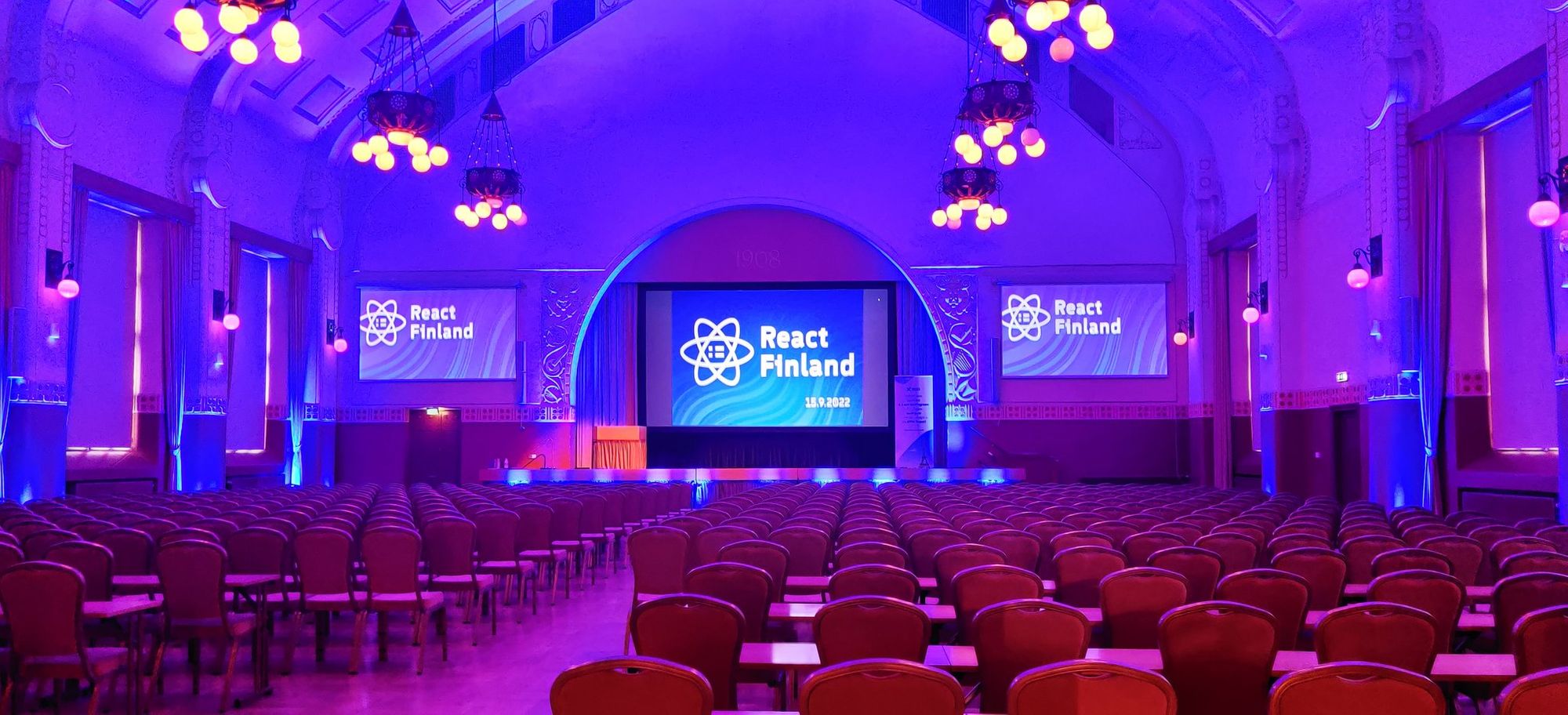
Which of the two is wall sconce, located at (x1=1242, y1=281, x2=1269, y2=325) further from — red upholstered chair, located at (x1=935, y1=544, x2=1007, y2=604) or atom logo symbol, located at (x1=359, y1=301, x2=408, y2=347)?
atom logo symbol, located at (x1=359, y1=301, x2=408, y2=347)

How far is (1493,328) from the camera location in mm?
13602

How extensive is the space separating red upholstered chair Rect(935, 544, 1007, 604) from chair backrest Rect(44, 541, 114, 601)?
15.3 feet

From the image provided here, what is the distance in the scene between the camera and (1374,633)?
473 cm

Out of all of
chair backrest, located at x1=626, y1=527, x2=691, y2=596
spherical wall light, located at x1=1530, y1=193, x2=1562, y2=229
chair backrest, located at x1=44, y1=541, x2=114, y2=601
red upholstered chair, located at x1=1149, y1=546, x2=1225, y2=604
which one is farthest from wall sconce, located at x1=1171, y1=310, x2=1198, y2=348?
chair backrest, located at x1=44, y1=541, x2=114, y2=601

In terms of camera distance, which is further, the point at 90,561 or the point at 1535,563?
the point at 90,561

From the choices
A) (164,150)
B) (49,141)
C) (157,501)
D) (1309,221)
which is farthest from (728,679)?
(164,150)

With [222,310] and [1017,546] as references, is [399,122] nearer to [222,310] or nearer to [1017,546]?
[222,310]

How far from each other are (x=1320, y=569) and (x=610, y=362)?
21.0m

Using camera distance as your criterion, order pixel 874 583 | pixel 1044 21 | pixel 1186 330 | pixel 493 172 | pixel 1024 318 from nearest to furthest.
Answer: pixel 874 583, pixel 1044 21, pixel 493 172, pixel 1186 330, pixel 1024 318

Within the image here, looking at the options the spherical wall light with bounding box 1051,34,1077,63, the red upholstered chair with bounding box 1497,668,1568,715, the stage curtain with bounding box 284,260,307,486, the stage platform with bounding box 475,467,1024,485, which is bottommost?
the stage platform with bounding box 475,467,1024,485

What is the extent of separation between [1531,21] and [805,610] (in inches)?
406

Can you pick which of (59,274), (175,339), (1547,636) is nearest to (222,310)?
(175,339)

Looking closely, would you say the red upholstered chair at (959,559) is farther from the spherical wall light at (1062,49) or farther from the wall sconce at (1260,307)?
the wall sconce at (1260,307)

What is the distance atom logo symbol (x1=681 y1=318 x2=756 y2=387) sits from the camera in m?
26.1
